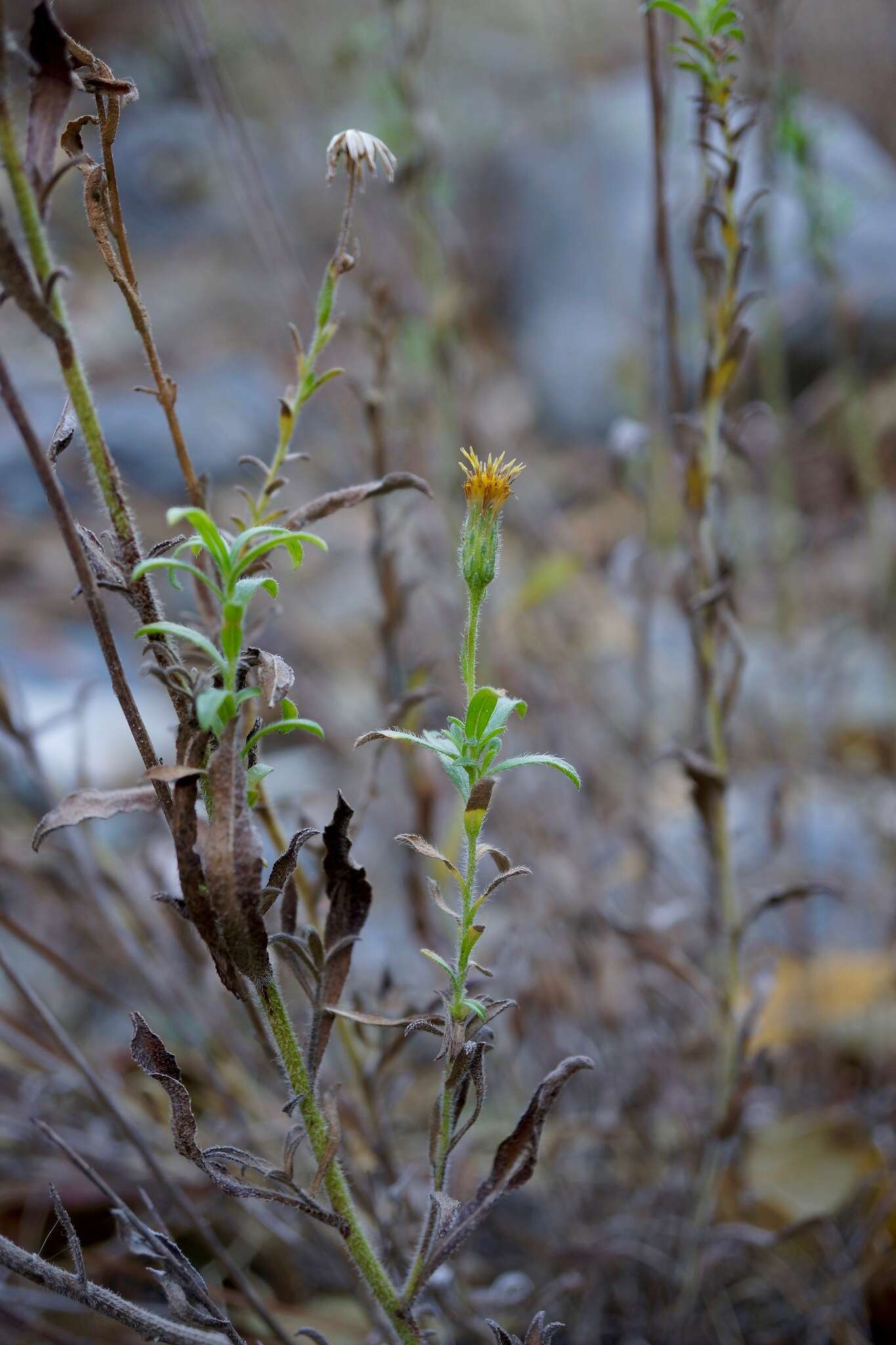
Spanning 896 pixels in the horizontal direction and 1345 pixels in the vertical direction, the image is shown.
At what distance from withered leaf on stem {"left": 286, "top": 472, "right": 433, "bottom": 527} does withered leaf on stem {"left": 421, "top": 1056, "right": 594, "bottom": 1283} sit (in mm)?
286

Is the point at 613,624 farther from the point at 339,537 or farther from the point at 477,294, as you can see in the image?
the point at 477,294

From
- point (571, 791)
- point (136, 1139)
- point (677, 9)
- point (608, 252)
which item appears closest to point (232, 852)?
point (136, 1139)

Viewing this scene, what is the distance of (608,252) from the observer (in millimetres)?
2031

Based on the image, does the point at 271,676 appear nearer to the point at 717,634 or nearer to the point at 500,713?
the point at 500,713

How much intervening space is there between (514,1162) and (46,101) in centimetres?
50

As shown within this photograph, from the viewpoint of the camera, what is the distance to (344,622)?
3.37 metres

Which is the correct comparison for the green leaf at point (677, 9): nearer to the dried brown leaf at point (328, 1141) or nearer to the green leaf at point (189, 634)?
the green leaf at point (189, 634)

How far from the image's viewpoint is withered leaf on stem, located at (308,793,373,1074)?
0.48 meters

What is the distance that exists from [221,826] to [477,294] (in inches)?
185

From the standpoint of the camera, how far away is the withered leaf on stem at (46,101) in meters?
0.39

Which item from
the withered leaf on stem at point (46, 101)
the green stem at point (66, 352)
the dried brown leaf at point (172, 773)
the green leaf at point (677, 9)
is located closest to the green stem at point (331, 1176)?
the dried brown leaf at point (172, 773)

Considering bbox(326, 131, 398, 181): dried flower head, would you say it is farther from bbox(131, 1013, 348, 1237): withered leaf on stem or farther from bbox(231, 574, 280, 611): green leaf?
bbox(131, 1013, 348, 1237): withered leaf on stem

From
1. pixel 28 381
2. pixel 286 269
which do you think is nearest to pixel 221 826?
pixel 286 269

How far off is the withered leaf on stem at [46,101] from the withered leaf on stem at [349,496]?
19 cm
